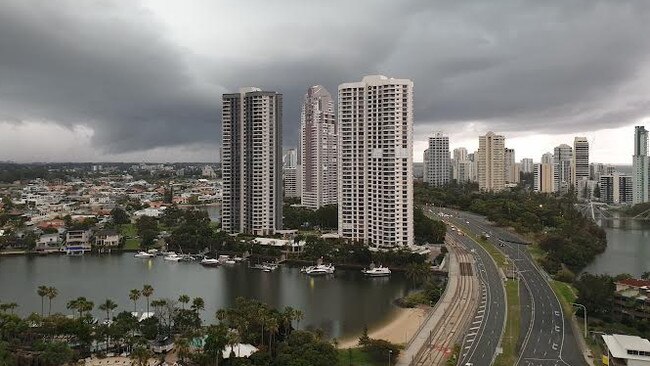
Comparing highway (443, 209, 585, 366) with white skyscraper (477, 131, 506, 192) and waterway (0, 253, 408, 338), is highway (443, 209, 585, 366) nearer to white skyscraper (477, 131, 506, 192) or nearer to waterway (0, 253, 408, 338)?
waterway (0, 253, 408, 338)

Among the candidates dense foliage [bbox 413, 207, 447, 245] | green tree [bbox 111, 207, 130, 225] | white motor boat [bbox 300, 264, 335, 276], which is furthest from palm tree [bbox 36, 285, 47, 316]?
green tree [bbox 111, 207, 130, 225]

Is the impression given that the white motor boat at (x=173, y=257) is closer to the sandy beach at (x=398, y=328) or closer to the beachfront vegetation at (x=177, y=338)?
the beachfront vegetation at (x=177, y=338)

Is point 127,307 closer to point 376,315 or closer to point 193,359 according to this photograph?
point 193,359

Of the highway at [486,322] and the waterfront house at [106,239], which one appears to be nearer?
the highway at [486,322]

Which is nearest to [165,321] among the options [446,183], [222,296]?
[222,296]

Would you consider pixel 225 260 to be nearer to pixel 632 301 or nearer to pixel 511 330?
pixel 511 330

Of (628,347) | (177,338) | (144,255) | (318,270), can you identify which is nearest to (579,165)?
(318,270)

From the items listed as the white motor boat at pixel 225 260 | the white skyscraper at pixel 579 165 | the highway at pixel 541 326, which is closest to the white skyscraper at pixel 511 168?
the white skyscraper at pixel 579 165
